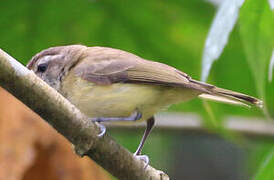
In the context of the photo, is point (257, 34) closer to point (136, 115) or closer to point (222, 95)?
point (222, 95)

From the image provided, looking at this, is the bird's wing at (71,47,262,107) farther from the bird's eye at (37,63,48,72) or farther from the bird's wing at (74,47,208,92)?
the bird's eye at (37,63,48,72)

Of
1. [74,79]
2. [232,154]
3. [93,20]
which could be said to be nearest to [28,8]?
[93,20]

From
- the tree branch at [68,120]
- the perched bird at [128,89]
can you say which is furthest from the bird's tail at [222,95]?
the tree branch at [68,120]

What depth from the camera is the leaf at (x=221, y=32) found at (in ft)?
7.93

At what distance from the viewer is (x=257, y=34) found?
8.20 feet

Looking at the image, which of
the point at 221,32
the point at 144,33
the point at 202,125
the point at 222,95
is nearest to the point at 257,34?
the point at 221,32

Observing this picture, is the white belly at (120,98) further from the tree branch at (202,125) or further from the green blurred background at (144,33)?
the tree branch at (202,125)

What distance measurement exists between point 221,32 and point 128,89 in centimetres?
115

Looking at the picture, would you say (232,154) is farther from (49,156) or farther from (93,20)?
(49,156)

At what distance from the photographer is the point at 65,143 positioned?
3465mm

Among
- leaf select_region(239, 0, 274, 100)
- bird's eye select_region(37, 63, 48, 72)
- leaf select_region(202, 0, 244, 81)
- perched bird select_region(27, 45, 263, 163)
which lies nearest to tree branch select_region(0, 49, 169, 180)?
perched bird select_region(27, 45, 263, 163)

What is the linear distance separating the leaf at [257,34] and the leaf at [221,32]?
0.16ft

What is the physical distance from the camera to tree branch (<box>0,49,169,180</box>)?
245cm

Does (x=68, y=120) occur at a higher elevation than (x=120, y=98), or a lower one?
higher
